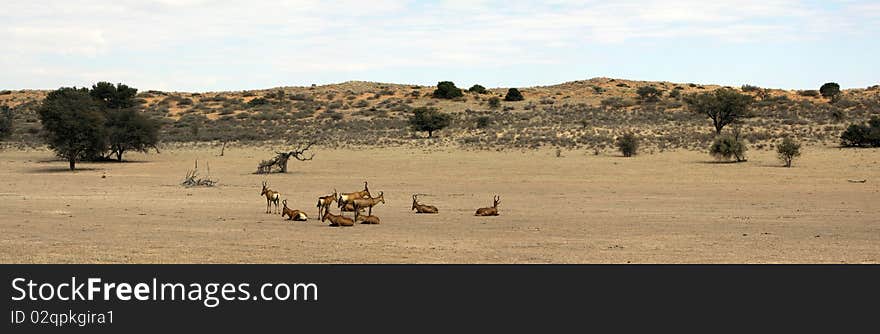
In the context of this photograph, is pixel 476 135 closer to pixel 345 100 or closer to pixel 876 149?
pixel 876 149

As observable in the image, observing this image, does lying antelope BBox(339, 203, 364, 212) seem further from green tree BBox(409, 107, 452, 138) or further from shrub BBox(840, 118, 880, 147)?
green tree BBox(409, 107, 452, 138)

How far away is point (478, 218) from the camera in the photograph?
20.2 metres

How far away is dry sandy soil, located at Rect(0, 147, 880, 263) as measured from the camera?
14562 mm

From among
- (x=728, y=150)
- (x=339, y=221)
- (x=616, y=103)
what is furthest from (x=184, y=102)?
(x=339, y=221)

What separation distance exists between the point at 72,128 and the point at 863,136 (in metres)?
34.0

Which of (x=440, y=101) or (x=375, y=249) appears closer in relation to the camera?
(x=375, y=249)

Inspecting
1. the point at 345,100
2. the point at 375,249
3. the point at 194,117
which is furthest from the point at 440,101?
the point at 375,249

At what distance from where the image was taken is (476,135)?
185ft

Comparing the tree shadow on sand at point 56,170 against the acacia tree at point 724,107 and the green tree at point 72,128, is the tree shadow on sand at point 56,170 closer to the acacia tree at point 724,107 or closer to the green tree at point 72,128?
the green tree at point 72,128

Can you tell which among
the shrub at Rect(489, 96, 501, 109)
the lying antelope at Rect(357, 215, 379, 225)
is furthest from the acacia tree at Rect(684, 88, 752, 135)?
the lying antelope at Rect(357, 215, 379, 225)

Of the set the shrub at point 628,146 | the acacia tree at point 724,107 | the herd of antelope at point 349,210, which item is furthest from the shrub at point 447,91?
the herd of antelope at point 349,210

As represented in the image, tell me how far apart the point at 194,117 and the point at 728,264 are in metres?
68.0

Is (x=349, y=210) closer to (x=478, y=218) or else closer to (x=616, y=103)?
(x=478, y=218)
